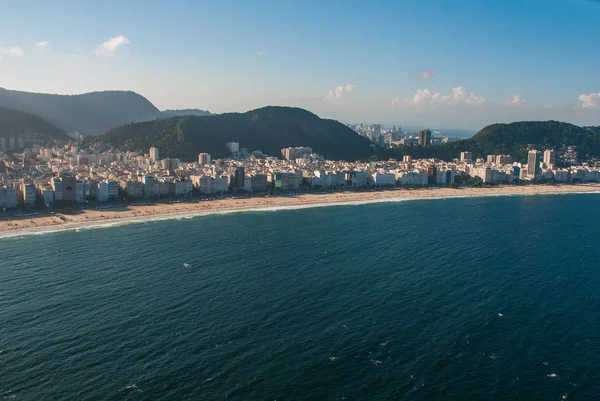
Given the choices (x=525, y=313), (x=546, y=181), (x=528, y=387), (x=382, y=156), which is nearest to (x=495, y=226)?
(x=525, y=313)

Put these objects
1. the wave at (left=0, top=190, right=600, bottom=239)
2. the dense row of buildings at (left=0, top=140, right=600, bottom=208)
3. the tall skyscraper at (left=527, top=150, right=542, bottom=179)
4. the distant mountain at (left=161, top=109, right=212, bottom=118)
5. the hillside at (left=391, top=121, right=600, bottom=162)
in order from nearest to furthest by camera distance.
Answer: the wave at (left=0, top=190, right=600, bottom=239), the dense row of buildings at (left=0, top=140, right=600, bottom=208), the tall skyscraper at (left=527, top=150, right=542, bottom=179), the hillside at (left=391, top=121, right=600, bottom=162), the distant mountain at (left=161, top=109, right=212, bottom=118)

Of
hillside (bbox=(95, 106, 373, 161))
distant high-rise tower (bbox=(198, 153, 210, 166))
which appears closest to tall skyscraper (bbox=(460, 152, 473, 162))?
hillside (bbox=(95, 106, 373, 161))

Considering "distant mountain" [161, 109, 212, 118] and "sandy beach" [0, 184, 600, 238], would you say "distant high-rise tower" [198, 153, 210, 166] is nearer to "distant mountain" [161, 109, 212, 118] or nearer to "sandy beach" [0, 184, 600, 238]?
"sandy beach" [0, 184, 600, 238]

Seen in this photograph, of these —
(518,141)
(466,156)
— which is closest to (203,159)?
(466,156)

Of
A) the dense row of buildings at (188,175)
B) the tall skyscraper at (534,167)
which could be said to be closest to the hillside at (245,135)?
the dense row of buildings at (188,175)

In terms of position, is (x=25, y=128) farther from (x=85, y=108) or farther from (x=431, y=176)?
(x=431, y=176)

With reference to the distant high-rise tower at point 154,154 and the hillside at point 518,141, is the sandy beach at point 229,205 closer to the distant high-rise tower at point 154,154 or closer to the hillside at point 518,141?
the hillside at point 518,141
